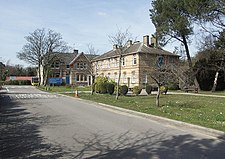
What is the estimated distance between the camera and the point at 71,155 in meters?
6.62

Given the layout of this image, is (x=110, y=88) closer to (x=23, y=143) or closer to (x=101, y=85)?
(x=101, y=85)

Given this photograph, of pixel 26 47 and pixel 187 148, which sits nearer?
pixel 187 148

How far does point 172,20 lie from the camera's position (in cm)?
4200

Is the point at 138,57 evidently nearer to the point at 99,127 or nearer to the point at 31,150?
the point at 99,127

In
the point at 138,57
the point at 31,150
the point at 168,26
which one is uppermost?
the point at 168,26

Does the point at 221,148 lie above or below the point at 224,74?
below

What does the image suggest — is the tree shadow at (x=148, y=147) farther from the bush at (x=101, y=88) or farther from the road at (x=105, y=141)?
the bush at (x=101, y=88)

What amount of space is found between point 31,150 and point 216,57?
40.2 m

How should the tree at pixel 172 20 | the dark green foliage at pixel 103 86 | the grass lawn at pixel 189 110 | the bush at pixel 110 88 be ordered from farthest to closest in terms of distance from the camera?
the tree at pixel 172 20 < the dark green foliage at pixel 103 86 < the bush at pixel 110 88 < the grass lawn at pixel 189 110

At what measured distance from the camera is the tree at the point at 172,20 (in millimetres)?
39525

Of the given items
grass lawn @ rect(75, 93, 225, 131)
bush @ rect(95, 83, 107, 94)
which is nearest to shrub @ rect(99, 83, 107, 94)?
bush @ rect(95, 83, 107, 94)

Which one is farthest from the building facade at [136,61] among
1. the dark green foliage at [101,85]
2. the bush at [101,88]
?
the bush at [101,88]

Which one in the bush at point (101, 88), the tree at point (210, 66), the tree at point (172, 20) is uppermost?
the tree at point (172, 20)

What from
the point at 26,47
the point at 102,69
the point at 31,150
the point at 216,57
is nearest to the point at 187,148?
the point at 31,150
